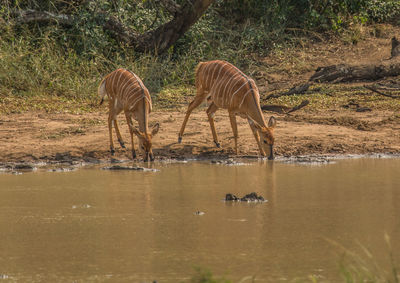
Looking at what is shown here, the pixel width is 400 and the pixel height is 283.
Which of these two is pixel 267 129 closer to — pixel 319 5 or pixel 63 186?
pixel 63 186

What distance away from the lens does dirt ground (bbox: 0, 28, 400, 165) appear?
31.5ft

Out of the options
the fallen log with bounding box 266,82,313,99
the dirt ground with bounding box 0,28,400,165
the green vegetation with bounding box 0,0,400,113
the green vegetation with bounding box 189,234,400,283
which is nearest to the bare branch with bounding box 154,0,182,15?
the green vegetation with bounding box 0,0,400,113

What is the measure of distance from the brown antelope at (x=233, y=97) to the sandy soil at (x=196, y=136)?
272 millimetres

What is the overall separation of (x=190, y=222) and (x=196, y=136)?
4.36 metres

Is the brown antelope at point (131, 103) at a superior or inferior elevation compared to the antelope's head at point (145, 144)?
superior

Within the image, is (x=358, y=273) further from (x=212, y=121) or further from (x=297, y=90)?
(x=297, y=90)

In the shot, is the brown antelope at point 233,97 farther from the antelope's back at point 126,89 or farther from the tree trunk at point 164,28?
the tree trunk at point 164,28

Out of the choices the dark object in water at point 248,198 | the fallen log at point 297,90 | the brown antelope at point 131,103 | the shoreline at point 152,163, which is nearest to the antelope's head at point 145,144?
the brown antelope at point 131,103

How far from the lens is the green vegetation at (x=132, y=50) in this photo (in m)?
12.5

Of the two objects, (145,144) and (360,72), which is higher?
(360,72)

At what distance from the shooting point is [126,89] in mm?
9758

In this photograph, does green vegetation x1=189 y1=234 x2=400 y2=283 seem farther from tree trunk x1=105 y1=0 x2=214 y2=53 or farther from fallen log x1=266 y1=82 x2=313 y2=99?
tree trunk x1=105 y1=0 x2=214 y2=53

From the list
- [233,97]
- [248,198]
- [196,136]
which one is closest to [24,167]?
[196,136]

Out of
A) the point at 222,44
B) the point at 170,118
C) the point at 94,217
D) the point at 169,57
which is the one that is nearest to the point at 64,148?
the point at 170,118
